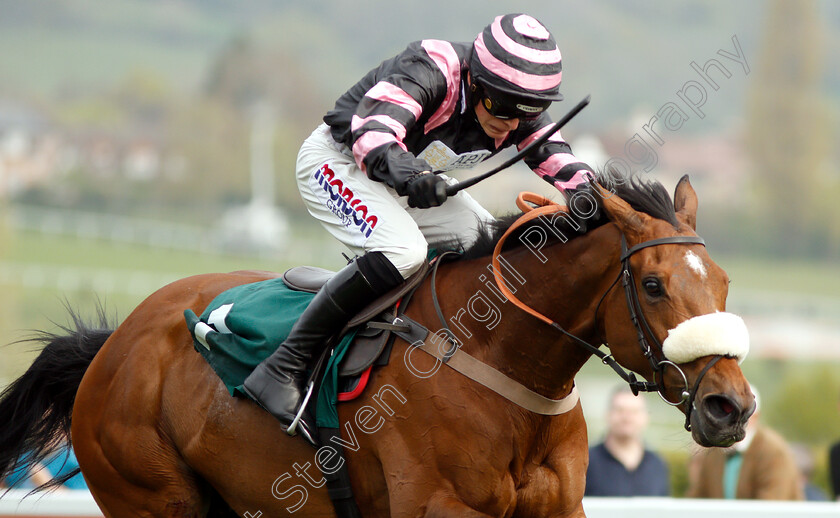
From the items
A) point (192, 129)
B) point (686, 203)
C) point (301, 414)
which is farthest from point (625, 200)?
point (192, 129)

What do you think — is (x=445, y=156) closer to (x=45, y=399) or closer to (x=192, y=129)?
(x=45, y=399)

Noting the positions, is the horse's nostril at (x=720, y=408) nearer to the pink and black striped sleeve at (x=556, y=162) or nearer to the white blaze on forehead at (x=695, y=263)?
the white blaze on forehead at (x=695, y=263)

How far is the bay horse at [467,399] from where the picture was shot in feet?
9.89

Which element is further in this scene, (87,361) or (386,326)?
(87,361)

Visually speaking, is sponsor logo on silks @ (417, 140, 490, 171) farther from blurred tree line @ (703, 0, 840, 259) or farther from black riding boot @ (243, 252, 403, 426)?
blurred tree line @ (703, 0, 840, 259)

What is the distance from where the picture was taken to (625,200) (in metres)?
3.26

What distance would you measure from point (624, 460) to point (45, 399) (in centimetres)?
336

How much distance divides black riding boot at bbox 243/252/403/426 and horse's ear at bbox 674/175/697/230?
103 centimetres

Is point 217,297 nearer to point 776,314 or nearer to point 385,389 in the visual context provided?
point 385,389

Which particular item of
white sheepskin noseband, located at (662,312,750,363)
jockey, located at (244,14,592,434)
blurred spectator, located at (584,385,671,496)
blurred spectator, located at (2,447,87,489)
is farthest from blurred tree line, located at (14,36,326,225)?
white sheepskin noseband, located at (662,312,750,363)

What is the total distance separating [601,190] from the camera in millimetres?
3248

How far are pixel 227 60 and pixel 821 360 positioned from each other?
26535 mm

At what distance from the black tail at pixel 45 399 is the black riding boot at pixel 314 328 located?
151 cm

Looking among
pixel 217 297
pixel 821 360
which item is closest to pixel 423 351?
pixel 217 297
